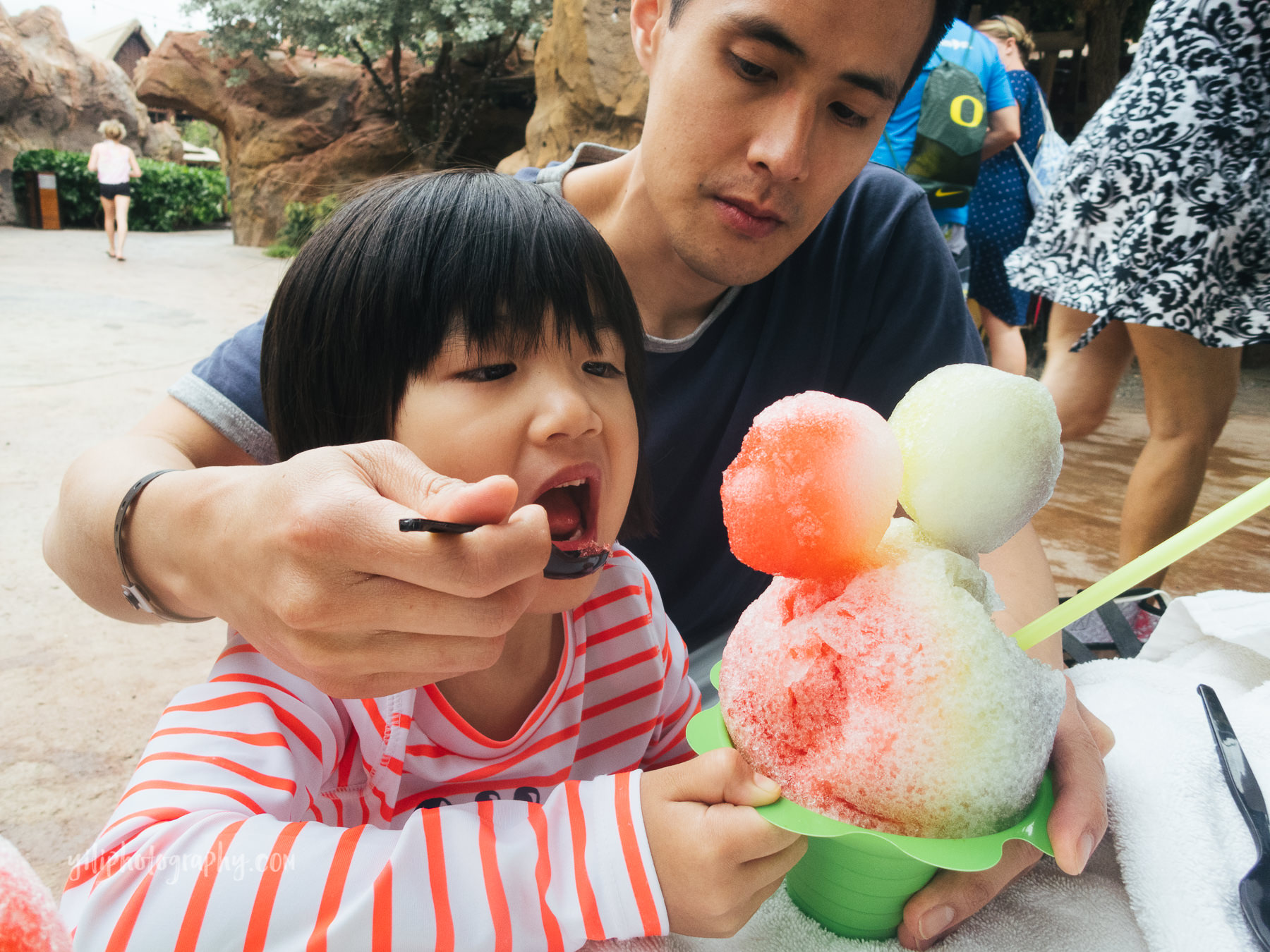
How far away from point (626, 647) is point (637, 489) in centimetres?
24

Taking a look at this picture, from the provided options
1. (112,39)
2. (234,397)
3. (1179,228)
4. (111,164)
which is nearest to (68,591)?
(234,397)

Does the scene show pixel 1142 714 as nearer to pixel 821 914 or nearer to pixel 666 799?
pixel 821 914

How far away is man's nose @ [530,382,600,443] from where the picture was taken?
777 millimetres

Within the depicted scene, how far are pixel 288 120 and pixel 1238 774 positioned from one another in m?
13.2

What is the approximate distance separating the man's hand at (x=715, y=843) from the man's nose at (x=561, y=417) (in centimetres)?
32

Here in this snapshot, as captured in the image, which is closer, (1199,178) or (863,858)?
(863,858)

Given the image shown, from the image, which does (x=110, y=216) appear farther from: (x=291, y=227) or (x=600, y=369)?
(x=600, y=369)

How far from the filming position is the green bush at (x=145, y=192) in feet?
45.0

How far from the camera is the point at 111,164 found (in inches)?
407

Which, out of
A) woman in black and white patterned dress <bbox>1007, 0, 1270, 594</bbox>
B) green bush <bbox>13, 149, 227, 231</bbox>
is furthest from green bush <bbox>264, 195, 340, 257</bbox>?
woman in black and white patterned dress <bbox>1007, 0, 1270, 594</bbox>

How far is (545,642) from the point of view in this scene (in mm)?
1073

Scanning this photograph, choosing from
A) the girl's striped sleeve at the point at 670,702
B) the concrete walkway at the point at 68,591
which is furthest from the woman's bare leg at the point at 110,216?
the girl's striped sleeve at the point at 670,702

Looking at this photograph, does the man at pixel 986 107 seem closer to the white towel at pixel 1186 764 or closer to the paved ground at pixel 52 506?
the paved ground at pixel 52 506

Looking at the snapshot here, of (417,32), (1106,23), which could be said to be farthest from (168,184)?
(1106,23)
